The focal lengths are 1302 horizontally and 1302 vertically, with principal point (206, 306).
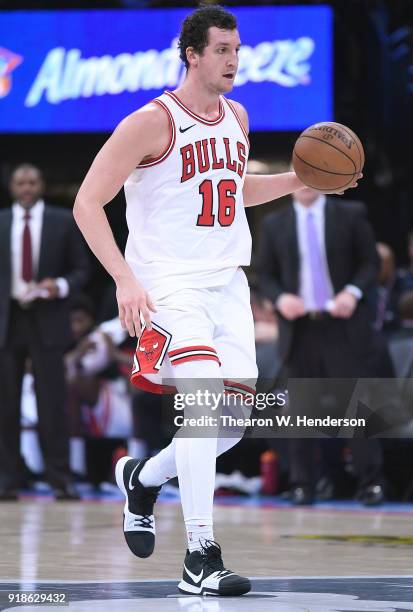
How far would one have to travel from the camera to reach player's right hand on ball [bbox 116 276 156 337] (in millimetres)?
4598

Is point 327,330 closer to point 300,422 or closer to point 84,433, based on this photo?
point 300,422

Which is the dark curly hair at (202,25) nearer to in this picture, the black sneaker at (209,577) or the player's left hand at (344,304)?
the black sneaker at (209,577)

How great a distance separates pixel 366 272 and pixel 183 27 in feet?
13.4

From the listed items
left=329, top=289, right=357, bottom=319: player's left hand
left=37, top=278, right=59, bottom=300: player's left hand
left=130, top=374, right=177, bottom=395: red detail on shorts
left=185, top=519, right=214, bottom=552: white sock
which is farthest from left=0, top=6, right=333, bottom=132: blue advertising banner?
left=185, top=519, right=214, bottom=552: white sock

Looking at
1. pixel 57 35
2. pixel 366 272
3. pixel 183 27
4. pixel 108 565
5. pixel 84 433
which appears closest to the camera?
pixel 183 27

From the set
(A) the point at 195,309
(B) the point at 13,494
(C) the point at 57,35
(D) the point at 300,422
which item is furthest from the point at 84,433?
(A) the point at 195,309

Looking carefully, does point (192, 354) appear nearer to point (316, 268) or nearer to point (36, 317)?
→ point (316, 268)

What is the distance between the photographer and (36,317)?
9.29 meters

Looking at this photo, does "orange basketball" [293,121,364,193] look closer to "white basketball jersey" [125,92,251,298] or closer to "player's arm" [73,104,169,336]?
"white basketball jersey" [125,92,251,298]

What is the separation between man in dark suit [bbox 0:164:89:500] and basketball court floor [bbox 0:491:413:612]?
0.44 m

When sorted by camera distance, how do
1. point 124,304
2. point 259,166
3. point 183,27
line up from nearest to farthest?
point 124,304 < point 183,27 < point 259,166

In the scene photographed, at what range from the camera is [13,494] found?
9203 mm

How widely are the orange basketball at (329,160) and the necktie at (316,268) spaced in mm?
3709

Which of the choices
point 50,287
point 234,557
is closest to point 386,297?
point 50,287
